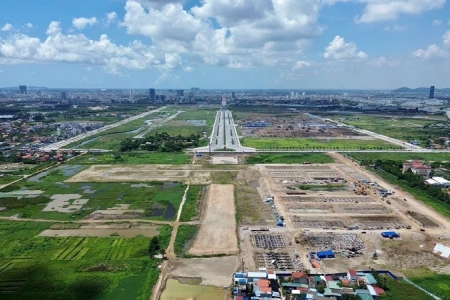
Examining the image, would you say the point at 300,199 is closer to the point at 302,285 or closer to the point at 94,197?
the point at 302,285

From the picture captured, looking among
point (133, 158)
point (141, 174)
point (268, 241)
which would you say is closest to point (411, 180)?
point (268, 241)

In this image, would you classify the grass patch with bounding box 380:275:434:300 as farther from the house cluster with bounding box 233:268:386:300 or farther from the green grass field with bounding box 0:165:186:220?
the green grass field with bounding box 0:165:186:220

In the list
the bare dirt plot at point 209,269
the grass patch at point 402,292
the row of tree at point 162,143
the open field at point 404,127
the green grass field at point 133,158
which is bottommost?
the bare dirt plot at point 209,269

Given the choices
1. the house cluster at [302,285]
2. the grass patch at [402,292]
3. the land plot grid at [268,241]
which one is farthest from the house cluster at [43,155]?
the grass patch at [402,292]

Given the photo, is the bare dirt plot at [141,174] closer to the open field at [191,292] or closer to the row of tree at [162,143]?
the row of tree at [162,143]

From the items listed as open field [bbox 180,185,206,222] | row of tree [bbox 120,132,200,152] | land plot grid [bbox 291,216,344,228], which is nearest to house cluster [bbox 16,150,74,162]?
row of tree [bbox 120,132,200,152]

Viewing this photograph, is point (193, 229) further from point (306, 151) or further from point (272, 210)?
point (306, 151)
